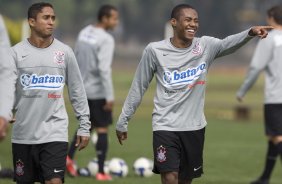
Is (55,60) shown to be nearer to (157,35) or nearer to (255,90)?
(255,90)

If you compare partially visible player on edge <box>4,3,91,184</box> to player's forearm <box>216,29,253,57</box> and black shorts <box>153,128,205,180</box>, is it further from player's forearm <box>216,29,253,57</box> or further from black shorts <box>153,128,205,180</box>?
player's forearm <box>216,29,253,57</box>

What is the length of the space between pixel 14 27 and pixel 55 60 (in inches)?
860

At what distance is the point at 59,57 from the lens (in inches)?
313

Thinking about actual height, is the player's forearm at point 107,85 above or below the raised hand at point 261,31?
below

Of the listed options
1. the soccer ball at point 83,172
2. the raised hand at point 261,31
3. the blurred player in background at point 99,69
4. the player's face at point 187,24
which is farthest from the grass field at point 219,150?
the raised hand at point 261,31

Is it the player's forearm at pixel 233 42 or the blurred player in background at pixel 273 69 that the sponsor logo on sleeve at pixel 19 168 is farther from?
the blurred player in background at pixel 273 69

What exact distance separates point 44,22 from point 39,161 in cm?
129

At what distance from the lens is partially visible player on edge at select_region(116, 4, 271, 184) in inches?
320

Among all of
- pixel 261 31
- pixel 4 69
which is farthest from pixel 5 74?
pixel 261 31

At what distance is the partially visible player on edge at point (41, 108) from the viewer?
786 centimetres

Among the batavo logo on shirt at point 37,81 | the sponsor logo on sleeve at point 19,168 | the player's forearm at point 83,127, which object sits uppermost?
the batavo logo on shirt at point 37,81

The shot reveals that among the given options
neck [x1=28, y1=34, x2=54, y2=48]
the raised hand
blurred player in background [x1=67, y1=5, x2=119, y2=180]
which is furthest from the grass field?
the raised hand

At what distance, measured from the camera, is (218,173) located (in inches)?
503

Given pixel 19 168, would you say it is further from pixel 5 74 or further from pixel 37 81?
pixel 5 74
